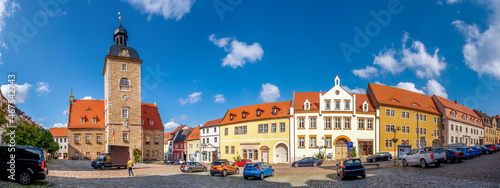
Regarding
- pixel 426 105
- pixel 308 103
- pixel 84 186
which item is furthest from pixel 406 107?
pixel 84 186

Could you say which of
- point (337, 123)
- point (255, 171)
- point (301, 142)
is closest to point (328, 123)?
point (337, 123)

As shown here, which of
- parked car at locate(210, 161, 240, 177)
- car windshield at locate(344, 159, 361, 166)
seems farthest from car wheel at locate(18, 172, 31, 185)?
car windshield at locate(344, 159, 361, 166)

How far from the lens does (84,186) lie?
20.3m

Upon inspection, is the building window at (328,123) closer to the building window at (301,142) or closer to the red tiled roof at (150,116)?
the building window at (301,142)

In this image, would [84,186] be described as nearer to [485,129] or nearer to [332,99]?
[332,99]

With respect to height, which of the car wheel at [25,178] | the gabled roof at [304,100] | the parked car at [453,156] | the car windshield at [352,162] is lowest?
the parked car at [453,156]

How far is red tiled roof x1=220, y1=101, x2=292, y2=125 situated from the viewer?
185 ft

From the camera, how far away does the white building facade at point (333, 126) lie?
171ft

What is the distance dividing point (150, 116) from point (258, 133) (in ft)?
90.1

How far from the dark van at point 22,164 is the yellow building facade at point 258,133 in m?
39.8

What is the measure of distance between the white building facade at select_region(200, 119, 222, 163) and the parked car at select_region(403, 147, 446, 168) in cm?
4278

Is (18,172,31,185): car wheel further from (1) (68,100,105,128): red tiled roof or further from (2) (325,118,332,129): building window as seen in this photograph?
(1) (68,100,105,128): red tiled roof

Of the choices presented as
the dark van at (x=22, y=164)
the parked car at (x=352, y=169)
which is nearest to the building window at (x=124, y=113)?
the dark van at (x=22, y=164)

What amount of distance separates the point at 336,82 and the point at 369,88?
31.4 ft
